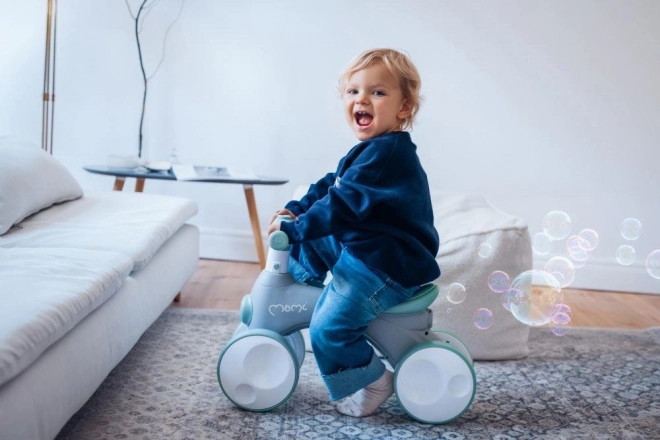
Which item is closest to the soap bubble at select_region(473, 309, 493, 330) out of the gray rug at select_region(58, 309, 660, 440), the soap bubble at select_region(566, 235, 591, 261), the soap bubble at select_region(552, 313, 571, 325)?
the gray rug at select_region(58, 309, 660, 440)

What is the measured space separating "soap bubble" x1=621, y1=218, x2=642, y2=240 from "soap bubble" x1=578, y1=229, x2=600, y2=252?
4.7 inches

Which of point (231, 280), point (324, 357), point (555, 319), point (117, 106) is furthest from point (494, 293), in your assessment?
point (117, 106)

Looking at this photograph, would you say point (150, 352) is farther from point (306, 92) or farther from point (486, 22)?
point (486, 22)

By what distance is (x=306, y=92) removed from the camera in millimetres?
3256

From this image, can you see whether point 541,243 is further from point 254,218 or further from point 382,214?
point 382,214

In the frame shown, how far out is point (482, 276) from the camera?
214 centimetres

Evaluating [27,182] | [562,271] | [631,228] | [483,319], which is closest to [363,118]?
[483,319]

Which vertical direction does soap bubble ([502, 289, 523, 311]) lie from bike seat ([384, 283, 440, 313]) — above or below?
below

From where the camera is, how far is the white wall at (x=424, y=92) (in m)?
3.16

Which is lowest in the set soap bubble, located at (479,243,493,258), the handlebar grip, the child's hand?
soap bubble, located at (479,243,493,258)

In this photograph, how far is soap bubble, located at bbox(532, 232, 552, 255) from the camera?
2830 mm

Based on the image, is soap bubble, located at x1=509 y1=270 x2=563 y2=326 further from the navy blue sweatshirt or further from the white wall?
the white wall

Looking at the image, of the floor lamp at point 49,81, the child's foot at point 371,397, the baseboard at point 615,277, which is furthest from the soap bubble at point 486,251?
the floor lamp at point 49,81

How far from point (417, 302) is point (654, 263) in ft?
5.66
